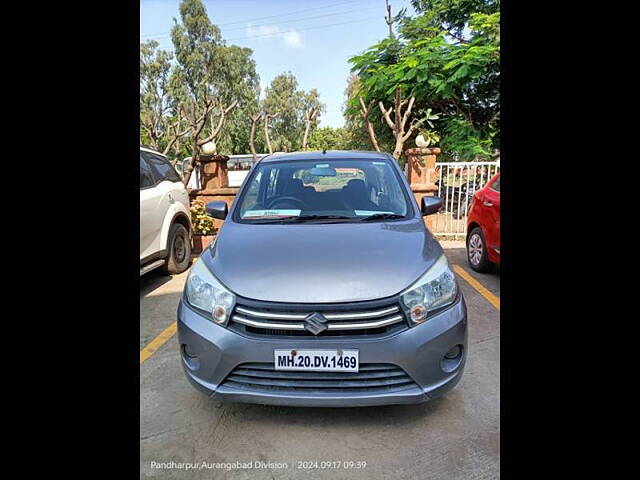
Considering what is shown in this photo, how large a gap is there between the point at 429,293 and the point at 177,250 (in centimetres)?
400

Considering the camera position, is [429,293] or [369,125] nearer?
[429,293]

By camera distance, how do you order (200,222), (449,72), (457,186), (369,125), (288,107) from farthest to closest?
(288,107) < (369,125) < (449,72) < (457,186) < (200,222)

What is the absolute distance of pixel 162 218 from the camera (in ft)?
15.0

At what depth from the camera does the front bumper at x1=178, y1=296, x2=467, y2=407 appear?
5.76 feet

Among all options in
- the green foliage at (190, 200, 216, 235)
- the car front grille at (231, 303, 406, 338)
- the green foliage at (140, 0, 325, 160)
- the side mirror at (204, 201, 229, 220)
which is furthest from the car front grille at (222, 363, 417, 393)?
the green foliage at (140, 0, 325, 160)

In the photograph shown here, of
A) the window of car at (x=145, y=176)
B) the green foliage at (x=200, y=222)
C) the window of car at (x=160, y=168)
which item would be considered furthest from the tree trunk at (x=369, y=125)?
the window of car at (x=145, y=176)

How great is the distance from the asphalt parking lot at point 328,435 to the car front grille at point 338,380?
334 millimetres

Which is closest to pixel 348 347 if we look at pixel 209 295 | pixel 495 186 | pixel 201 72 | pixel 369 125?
pixel 209 295

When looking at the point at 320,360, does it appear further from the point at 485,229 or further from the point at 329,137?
the point at 329,137

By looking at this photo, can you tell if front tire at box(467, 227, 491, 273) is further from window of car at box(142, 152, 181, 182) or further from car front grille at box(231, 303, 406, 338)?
window of car at box(142, 152, 181, 182)

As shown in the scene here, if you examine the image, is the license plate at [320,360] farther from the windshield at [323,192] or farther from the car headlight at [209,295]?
the windshield at [323,192]

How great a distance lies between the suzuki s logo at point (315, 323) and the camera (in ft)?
5.77
